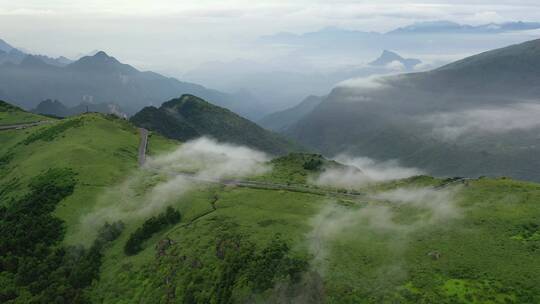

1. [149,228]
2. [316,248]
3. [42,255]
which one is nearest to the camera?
[316,248]

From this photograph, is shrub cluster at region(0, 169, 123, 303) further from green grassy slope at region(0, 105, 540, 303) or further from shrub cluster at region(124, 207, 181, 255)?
shrub cluster at region(124, 207, 181, 255)

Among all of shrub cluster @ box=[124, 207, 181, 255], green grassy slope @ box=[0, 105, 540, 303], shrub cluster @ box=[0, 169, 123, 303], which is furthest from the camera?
shrub cluster @ box=[124, 207, 181, 255]

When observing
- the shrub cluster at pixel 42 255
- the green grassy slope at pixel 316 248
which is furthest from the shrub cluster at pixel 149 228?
the shrub cluster at pixel 42 255

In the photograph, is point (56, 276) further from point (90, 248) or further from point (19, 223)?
point (19, 223)

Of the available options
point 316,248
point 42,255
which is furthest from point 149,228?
point 316,248

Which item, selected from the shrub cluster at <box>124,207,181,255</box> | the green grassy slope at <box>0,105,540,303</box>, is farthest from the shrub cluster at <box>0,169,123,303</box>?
the shrub cluster at <box>124,207,181,255</box>

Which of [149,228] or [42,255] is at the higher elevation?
[149,228]

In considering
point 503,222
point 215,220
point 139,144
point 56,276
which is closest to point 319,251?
point 215,220

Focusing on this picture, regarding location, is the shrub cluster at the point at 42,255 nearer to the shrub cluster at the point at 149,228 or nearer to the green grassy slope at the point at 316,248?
the green grassy slope at the point at 316,248

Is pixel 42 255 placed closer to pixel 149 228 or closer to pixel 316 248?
pixel 149 228
